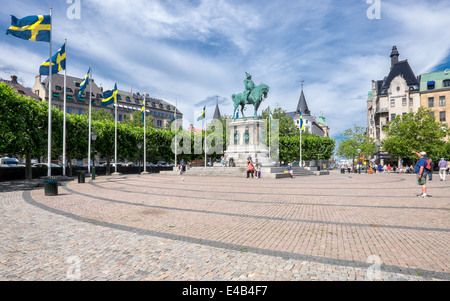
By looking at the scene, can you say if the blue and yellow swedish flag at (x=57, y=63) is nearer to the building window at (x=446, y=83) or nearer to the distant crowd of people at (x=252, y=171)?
the distant crowd of people at (x=252, y=171)

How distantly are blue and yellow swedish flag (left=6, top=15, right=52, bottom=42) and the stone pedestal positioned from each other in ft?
71.6

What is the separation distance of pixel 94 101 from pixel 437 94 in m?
87.7

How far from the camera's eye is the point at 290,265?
13.5ft

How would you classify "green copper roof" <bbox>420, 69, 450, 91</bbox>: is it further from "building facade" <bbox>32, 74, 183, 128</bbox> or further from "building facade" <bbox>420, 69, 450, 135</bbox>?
"building facade" <bbox>32, 74, 183, 128</bbox>

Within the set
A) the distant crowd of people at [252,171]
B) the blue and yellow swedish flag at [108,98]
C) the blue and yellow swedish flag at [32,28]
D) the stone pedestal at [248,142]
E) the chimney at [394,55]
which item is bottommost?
the distant crowd of people at [252,171]

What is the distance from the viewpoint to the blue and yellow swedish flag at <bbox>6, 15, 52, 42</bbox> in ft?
46.4

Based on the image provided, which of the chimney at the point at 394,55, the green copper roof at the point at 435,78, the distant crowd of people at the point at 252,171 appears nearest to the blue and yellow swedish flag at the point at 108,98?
the distant crowd of people at the point at 252,171

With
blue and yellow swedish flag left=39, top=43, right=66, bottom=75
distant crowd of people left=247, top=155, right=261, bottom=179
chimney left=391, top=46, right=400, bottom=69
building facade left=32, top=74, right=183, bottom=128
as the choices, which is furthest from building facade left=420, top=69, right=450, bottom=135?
blue and yellow swedish flag left=39, top=43, right=66, bottom=75

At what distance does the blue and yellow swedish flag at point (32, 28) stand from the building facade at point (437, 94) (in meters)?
70.0

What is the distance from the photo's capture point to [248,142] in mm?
32594

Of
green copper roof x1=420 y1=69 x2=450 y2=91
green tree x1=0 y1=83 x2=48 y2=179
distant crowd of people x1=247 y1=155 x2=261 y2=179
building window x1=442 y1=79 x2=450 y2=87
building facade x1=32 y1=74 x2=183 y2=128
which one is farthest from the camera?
building facade x1=32 y1=74 x2=183 y2=128

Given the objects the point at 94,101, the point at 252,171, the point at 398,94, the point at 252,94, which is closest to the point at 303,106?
the point at 398,94

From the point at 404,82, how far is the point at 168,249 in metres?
73.5

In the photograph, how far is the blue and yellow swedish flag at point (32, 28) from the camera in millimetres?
14133
